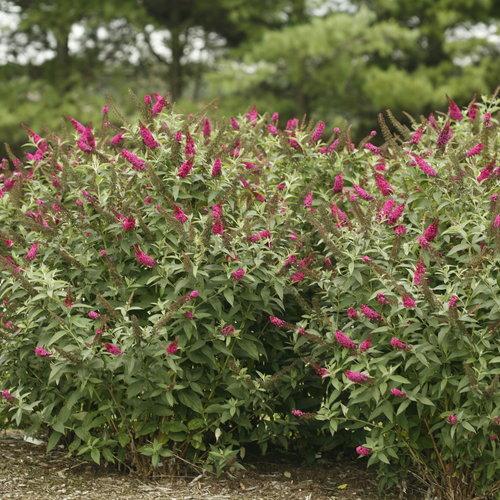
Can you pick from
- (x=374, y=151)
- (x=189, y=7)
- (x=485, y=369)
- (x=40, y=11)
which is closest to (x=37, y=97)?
(x=40, y=11)

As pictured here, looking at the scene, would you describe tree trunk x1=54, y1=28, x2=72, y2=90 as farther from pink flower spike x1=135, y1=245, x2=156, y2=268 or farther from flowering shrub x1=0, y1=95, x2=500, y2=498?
pink flower spike x1=135, y1=245, x2=156, y2=268

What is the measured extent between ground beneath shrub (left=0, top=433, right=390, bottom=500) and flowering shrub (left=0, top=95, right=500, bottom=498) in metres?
0.14

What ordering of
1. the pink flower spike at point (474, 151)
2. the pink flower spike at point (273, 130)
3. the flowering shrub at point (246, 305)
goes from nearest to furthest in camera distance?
1. the flowering shrub at point (246, 305)
2. the pink flower spike at point (474, 151)
3. the pink flower spike at point (273, 130)

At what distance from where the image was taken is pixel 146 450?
467 cm

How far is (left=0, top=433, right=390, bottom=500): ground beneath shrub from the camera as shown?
15.3ft

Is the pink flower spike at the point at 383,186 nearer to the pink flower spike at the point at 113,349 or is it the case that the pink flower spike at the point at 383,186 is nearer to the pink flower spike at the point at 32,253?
the pink flower spike at the point at 113,349

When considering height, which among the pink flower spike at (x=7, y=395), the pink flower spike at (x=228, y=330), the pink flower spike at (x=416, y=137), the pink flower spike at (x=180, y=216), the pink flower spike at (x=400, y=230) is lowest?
the pink flower spike at (x=7, y=395)

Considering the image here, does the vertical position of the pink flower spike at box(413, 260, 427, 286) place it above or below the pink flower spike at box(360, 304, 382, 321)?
above

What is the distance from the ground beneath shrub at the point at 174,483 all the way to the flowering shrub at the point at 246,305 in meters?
0.14

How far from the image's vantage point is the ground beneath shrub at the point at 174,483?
4.68 meters

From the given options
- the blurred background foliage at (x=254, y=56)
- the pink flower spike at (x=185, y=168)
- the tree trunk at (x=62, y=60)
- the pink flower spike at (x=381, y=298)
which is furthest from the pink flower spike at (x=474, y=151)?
the tree trunk at (x=62, y=60)

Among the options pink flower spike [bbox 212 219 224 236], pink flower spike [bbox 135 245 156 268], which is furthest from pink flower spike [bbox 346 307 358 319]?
pink flower spike [bbox 135 245 156 268]

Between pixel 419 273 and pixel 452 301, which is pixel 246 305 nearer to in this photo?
pixel 419 273

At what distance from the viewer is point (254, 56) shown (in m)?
20.9
